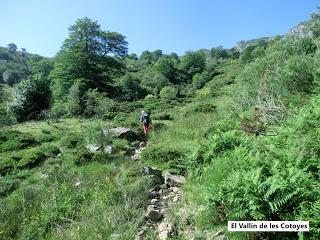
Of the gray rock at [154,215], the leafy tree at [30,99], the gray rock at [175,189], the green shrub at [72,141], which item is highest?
the leafy tree at [30,99]

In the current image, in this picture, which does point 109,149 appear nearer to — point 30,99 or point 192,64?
point 30,99

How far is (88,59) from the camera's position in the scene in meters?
45.1

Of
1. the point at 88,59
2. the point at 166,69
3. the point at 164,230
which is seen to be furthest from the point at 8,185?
the point at 166,69

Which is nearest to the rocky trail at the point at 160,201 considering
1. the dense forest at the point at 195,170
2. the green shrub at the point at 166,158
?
the dense forest at the point at 195,170

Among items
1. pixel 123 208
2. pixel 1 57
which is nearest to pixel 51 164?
pixel 123 208

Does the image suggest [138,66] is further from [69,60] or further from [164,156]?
[164,156]

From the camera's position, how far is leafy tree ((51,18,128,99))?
1697 inches

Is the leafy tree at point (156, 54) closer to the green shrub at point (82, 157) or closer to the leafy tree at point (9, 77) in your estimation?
the leafy tree at point (9, 77)

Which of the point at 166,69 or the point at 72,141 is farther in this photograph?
the point at 166,69

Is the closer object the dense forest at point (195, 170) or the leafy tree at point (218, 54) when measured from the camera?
the dense forest at point (195, 170)

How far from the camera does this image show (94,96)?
32062 mm

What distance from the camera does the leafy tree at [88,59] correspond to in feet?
141

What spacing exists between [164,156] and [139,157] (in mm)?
1401

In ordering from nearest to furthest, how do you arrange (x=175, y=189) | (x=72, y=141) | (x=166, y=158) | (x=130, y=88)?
(x=175, y=189), (x=166, y=158), (x=72, y=141), (x=130, y=88)
